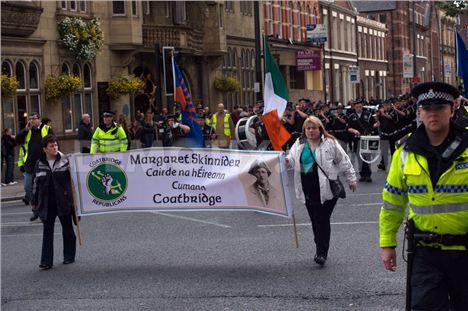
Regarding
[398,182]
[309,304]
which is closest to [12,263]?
[309,304]

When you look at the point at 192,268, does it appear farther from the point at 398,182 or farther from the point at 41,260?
the point at 398,182

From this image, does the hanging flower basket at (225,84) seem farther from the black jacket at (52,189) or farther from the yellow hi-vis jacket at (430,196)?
the yellow hi-vis jacket at (430,196)

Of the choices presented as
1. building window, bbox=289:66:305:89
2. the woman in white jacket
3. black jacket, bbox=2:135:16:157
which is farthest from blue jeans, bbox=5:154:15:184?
building window, bbox=289:66:305:89

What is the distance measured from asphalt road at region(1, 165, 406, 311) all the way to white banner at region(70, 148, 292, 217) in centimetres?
63

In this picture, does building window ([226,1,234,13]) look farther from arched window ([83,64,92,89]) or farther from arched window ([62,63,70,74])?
arched window ([62,63,70,74])

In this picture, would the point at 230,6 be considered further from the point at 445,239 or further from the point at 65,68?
the point at 445,239

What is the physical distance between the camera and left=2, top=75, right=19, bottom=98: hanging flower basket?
994 inches

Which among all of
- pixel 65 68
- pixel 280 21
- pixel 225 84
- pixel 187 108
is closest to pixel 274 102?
pixel 187 108

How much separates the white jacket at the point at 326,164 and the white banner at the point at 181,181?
0.36 meters

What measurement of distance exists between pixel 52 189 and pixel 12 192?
10964 mm

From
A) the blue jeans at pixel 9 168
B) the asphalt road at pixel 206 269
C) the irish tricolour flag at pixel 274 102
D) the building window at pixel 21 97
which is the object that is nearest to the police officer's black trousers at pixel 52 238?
the asphalt road at pixel 206 269

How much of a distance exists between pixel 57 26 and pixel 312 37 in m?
23.2

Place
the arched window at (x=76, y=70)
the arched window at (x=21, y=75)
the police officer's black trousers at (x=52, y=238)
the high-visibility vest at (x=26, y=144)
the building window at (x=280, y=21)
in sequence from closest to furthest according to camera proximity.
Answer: the police officer's black trousers at (x=52, y=238) < the high-visibility vest at (x=26, y=144) < the arched window at (x=21, y=75) < the arched window at (x=76, y=70) < the building window at (x=280, y=21)

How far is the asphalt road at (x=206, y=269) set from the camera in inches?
338
